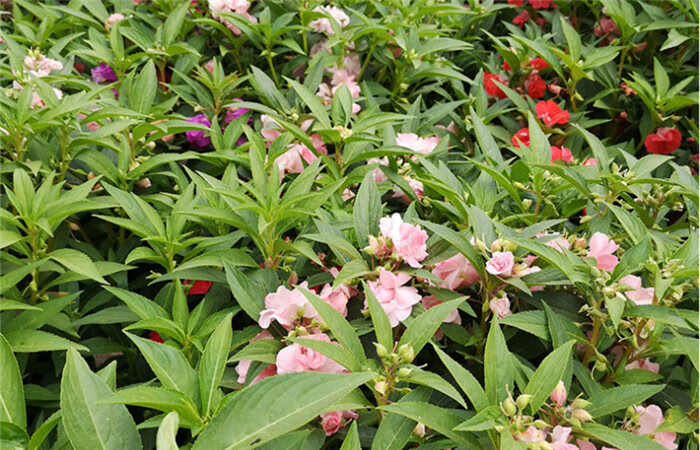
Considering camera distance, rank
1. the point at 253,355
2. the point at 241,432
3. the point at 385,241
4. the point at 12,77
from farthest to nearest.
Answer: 1. the point at 12,77
2. the point at 385,241
3. the point at 253,355
4. the point at 241,432

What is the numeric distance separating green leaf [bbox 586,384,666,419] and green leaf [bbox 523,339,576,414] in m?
0.14

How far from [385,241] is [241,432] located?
57 centimetres

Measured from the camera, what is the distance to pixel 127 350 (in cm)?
134

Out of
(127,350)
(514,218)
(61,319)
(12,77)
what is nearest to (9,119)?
(12,77)

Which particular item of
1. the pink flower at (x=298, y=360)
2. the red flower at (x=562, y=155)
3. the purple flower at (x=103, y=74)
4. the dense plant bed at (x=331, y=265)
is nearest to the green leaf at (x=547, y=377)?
the dense plant bed at (x=331, y=265)

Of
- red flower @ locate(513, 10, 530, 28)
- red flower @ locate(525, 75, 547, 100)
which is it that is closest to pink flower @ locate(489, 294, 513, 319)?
red flower @ locate(525, 75, 547, 100)

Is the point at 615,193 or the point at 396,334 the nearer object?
the point at 396,334

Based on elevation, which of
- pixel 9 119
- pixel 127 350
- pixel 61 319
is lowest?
pixel 127 350

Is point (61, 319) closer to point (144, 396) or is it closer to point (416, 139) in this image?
point (144, 396)

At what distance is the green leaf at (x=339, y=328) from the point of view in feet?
3.10

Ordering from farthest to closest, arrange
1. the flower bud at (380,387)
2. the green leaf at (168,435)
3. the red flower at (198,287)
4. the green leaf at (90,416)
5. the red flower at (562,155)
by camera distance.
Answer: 1. the red flower at (562,155)
2. the red flower at (198,287)
3. the flower bud at (380,387)
4. the green leaf at (90,416)
5. the green leaf at (168,435)

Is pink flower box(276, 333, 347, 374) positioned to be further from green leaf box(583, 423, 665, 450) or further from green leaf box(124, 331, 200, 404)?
green leaf box(583, 423, 665, 450)

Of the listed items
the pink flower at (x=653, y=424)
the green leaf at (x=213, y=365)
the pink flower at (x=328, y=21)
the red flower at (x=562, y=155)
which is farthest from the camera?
the pink flower at (x=328, y=21)

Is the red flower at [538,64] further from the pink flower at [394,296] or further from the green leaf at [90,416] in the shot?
the green leaf at [90,416]
